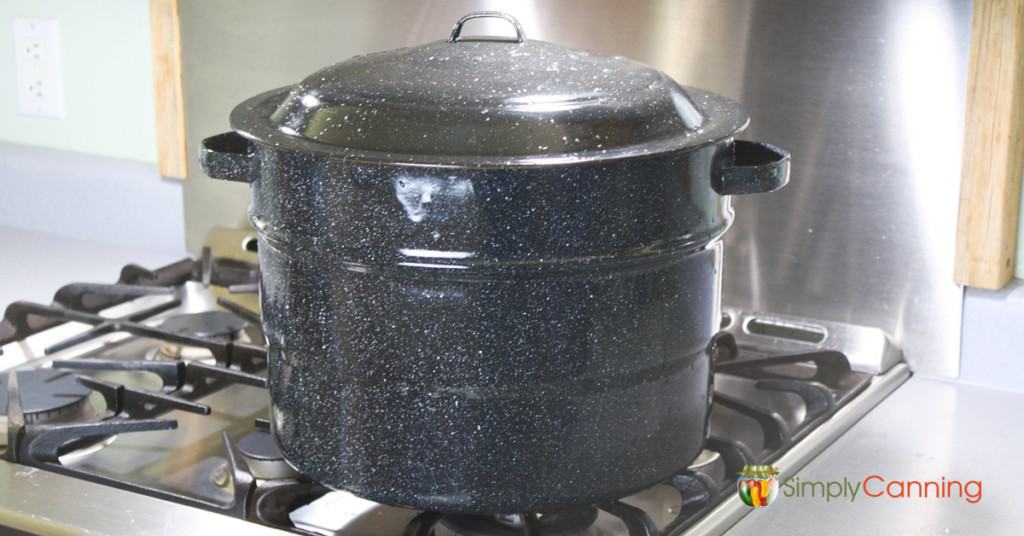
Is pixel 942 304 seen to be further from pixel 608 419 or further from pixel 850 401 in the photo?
pixel 608 419

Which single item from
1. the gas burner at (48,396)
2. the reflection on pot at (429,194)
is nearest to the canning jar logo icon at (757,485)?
the reflection on pot at (429,194)

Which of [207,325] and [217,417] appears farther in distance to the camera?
[207,325]

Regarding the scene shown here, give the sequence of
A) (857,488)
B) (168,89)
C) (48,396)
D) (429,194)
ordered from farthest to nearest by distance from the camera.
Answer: (168,89) < (48,396) < (857,488) < (429,194)

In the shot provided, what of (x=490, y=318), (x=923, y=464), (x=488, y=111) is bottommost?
(x=923, y=464)

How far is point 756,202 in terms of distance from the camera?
1.27 metres

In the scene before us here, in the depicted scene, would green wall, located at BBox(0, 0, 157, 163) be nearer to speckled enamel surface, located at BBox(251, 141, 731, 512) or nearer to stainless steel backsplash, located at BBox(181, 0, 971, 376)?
stainless steel backsplash, located at BBox(181, 0, 971, 376)

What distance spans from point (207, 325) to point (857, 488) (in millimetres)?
654

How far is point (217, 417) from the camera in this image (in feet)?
3.60

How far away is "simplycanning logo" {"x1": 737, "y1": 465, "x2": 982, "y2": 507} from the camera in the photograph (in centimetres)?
93

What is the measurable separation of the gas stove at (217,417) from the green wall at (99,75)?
27 cm

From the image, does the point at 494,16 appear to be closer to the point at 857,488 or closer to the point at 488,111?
the point at 488,111

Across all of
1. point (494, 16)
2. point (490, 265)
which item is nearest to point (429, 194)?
point (490, 265)

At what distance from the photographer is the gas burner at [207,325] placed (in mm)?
1252

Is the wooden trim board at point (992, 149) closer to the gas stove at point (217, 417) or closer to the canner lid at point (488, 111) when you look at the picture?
the gas stove at point (217, 417)
